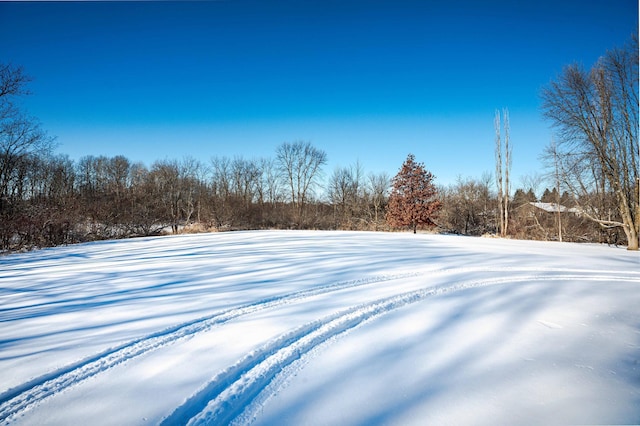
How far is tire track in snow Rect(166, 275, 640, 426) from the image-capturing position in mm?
1620

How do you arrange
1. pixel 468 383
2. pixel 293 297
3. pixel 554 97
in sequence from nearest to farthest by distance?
pixel 468 383 → pixel 293 297 → pixel 554 97

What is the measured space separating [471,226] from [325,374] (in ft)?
93.6

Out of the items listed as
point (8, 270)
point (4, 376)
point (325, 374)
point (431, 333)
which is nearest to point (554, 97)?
point (431, 333)

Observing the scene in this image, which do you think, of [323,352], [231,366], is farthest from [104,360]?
[323,352]

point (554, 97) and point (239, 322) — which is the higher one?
point (554, 97)

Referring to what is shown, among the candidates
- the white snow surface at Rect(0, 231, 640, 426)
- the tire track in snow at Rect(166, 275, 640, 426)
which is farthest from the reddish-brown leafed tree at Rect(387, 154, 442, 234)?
the tire track in snow at Rect(166, 275, 640, 426)

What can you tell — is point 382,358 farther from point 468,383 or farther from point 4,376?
point 4,376

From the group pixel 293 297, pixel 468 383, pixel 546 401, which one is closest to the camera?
pixel 546 401

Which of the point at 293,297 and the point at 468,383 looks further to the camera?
the point at 293,297

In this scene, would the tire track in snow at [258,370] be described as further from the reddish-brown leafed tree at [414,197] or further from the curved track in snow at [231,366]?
the reddish-brown leafed tree at [414,197]

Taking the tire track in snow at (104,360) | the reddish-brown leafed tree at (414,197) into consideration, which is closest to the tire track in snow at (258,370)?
the tire track in snow at (104,360)

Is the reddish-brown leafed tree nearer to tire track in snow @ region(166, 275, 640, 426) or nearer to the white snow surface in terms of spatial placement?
the white snow surface

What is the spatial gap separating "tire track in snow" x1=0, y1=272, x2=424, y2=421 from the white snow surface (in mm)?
13

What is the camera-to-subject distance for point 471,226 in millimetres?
26656
